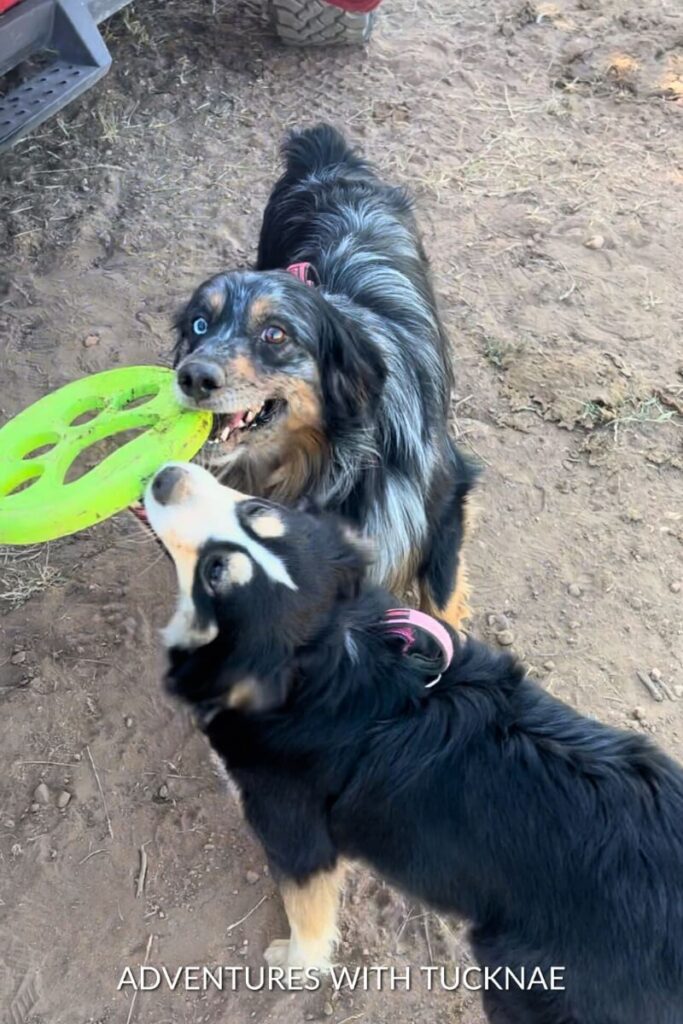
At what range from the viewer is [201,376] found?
9.78ft

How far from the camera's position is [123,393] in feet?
11.3

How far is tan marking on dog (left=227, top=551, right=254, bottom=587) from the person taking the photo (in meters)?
2.52

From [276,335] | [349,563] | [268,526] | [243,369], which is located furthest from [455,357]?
[268,526]

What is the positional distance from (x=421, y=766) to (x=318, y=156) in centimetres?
296

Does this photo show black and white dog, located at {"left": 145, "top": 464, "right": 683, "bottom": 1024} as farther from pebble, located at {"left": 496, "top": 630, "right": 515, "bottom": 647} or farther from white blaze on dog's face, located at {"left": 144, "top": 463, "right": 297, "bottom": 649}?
pebble, located at {"left": 496, "top": 630, "right": 515, "bottom": 647}

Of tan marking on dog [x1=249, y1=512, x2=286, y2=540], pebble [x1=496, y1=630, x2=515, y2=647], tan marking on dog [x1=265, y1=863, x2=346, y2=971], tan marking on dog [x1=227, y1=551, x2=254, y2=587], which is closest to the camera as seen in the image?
tan marking on dog [x1=227, y1=551, x2=254, y2=587]

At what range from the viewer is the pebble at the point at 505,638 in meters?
3.98

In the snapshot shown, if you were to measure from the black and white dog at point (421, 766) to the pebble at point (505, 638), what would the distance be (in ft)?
3.84

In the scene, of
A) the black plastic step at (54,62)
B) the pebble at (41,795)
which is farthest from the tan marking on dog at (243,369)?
the black plastic step at (54,62)

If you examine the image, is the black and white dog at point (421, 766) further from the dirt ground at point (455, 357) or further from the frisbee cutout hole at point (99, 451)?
the frisbee cutout hole at point (99, 451)

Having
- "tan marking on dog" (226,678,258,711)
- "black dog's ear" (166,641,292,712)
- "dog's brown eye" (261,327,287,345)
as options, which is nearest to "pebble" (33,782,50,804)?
"black dog's ear" (166,641,292,712)

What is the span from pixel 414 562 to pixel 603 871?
1.61m

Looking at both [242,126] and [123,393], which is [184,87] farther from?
[123,393]

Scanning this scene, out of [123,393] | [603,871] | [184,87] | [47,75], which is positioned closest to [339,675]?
[603,871]
